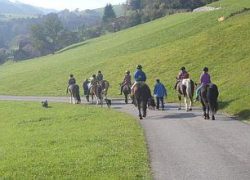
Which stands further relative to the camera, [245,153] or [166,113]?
[166,113]

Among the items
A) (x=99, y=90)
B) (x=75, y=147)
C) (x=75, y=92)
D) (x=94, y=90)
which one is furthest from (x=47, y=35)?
(x=75, y=147)

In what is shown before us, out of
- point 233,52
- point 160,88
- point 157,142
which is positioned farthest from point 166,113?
point 233,52

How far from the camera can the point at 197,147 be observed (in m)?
19.4

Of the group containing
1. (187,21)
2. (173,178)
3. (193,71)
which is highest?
(187,21)

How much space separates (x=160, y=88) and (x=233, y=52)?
18456 mm

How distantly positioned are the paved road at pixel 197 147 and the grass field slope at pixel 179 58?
390 centimetres

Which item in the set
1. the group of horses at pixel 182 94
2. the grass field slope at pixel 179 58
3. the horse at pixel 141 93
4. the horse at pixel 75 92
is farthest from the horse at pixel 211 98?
the horse at pixel 75 92

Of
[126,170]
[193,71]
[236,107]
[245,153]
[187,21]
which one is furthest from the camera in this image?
[187,21]

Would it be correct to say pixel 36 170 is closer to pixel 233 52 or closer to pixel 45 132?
pixel 45 132

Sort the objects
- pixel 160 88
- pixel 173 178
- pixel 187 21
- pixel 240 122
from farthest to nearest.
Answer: pixel 187 21 → pixel 160 88 → pixel 240 122 → pixel 173 178

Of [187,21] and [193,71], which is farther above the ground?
[187,21]

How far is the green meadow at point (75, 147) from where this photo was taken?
16.1 m

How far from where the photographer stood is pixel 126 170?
628 inches

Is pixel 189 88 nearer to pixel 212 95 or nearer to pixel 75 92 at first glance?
pixel 212 95
